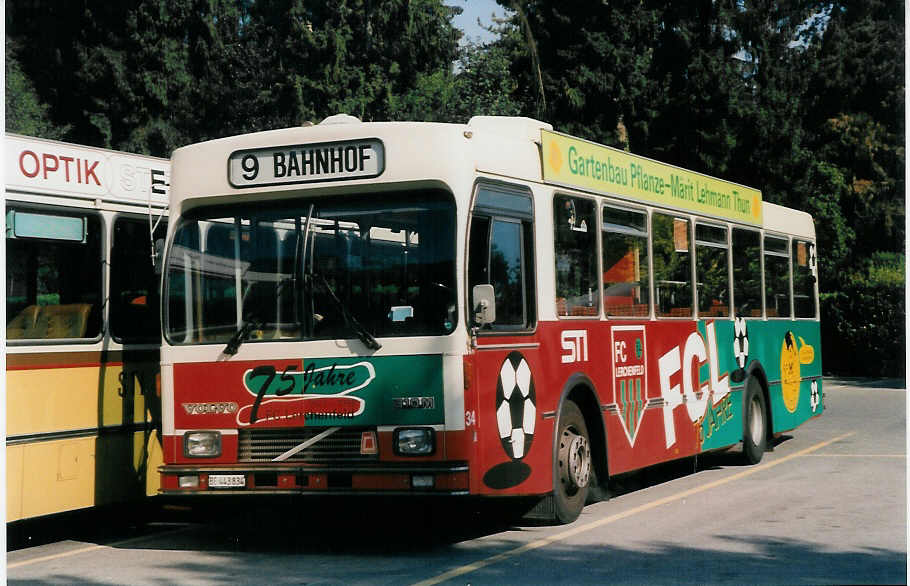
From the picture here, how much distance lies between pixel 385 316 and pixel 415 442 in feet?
2.85

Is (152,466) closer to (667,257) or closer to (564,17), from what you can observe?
(667,257)

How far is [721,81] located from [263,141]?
100 feet

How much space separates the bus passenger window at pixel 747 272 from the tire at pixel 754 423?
0.82 metres

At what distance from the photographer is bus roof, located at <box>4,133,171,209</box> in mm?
10180

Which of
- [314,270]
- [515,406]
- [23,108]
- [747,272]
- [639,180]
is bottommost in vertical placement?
[515,406]

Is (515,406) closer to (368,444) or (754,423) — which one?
(368,444)

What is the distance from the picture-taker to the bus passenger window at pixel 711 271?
14.2m

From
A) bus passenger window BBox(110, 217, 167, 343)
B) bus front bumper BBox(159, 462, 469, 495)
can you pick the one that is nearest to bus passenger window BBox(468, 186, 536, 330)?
bus front bumper BBox(159, 462, 469, 495)

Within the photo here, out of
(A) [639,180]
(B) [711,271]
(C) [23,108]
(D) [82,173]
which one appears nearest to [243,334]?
(D) [82,173]

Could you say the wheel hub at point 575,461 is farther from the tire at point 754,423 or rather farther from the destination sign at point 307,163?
the tire at point 754,423

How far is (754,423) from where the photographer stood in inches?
622

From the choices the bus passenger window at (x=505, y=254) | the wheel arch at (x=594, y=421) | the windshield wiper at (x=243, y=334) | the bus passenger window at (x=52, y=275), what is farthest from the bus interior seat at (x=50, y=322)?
the wheel arch at (x=594, y=421)

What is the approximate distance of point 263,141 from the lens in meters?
10.1

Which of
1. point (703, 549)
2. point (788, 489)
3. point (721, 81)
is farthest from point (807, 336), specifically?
point (721, 81)
